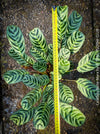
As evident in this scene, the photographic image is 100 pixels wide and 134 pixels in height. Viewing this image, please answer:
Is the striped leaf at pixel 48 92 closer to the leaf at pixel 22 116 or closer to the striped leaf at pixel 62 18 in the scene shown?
the leaf at pixel 22 116

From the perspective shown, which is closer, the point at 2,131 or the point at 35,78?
the point at 35,78

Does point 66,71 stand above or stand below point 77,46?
below

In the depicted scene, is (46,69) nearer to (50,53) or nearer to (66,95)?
(50,53)

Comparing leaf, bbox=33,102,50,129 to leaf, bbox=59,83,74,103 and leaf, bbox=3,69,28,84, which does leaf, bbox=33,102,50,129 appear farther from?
leaf, bbox=3,69,28,84

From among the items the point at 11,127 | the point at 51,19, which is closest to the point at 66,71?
the point at 51,19

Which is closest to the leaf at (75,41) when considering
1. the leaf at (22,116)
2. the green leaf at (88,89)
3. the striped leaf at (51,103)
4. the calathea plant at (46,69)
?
the calathea plant at (46,69)

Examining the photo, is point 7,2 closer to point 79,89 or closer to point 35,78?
point 35,78

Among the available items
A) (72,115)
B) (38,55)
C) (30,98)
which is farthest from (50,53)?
(72,115)

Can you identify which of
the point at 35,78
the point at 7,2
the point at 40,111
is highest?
the point at 7,2
